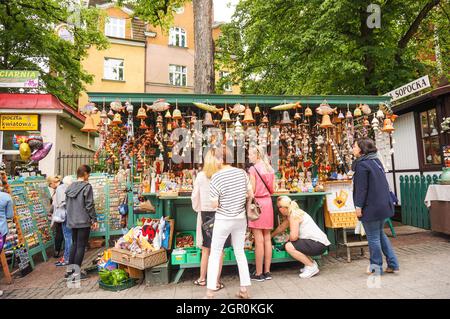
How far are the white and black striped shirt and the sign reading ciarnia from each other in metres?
8.25

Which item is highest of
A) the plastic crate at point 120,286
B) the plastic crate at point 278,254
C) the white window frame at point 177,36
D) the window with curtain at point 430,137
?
the white window frame at point 177,36

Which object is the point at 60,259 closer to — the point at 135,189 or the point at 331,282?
the point at 135,189

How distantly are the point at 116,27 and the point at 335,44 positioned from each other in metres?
16.1

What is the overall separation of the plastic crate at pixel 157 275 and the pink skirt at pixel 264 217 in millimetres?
1516

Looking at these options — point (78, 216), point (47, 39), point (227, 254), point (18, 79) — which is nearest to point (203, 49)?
point (78, 216)

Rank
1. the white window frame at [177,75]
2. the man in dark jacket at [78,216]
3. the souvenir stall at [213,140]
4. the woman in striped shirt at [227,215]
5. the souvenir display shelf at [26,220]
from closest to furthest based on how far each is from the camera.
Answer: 1. the woman in striped shirt at [227,215]
2. the man in dark jacket at [78,216]
3. the souvenir stall at [213,140]
4. the souvenir display shelf at [26,220]
5. the white window frame at [177,75]

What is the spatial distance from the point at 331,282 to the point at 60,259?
5.47 metres

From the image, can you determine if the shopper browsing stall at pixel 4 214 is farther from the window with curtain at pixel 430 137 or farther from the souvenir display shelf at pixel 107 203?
the window with curtain at pixel 430 137

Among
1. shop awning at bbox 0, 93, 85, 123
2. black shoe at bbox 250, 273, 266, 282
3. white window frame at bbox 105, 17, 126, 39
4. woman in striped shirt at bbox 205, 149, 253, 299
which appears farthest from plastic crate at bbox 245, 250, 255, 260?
white window frame at bbox 105, 17, 126, 39

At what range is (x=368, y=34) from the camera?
29.8 ft

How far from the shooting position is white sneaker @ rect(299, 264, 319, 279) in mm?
4312

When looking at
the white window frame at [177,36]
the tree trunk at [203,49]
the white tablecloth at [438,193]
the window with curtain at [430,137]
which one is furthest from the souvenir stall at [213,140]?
the white window frame at [177,36]

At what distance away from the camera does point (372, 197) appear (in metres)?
3.94

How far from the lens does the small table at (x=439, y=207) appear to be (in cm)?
605
